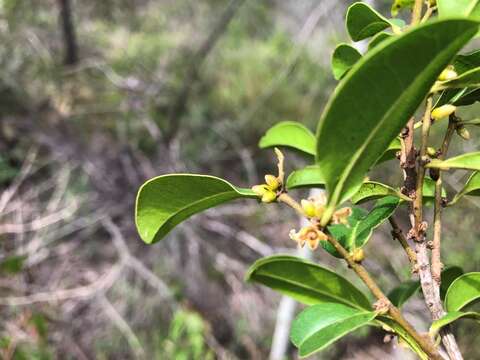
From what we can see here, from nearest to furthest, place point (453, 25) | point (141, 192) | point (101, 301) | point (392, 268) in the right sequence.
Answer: point (453, 25) → point (141, 192) → point (101, 301) → point (392, 268)

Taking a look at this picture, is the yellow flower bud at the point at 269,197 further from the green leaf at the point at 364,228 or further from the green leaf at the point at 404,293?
the green leaf at the point at 404,293

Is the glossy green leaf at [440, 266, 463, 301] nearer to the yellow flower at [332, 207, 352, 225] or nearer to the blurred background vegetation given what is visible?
the yellow flower at [332, 207, 352, 225]

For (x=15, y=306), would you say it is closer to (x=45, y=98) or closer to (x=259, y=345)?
(x=259, y=345)

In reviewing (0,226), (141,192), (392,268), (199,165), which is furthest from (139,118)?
(141,192)

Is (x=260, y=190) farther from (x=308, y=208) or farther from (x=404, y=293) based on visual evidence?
(x=404, y=293)

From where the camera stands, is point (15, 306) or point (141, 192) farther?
point (15, 306)

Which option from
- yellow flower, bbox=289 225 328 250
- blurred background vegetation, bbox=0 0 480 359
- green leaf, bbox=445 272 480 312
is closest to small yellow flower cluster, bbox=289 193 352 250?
yellow flower, bbox=289 225 328 250
